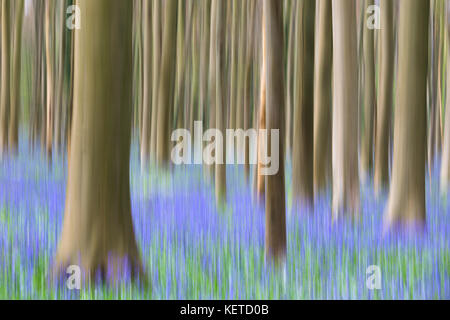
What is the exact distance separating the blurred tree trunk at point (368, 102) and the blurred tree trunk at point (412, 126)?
6.01 meters

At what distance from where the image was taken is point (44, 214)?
23.1ft

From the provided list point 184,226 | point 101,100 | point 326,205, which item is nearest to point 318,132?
point 326,205

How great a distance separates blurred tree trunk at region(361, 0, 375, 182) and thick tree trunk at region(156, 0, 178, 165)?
429 centimetres

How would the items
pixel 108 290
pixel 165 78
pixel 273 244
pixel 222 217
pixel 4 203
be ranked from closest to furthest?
pixel 108 290 < pixel 273 244 < pixel 222 217 < pixel 4 203 < pixel 165 78

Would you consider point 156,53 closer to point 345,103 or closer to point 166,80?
point 166,80

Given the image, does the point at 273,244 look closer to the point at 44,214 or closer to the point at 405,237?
the point at 405,237

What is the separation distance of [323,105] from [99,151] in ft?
17.7

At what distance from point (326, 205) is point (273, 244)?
321cm

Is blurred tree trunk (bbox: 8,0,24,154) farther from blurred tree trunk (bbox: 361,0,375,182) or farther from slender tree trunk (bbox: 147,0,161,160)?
blurred tree trunk (bbox: 361,0,375,182)

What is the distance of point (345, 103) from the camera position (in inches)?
323

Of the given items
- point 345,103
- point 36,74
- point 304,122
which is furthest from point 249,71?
point 36,74

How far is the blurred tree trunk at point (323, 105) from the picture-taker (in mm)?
9555

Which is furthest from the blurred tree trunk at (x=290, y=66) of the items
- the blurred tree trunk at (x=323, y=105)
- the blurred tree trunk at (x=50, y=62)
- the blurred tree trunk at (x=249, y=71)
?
the blurred tree trunk at (x=50, y=62)

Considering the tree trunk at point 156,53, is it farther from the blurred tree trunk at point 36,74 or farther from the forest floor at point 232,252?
the forest floor at point 232,252
